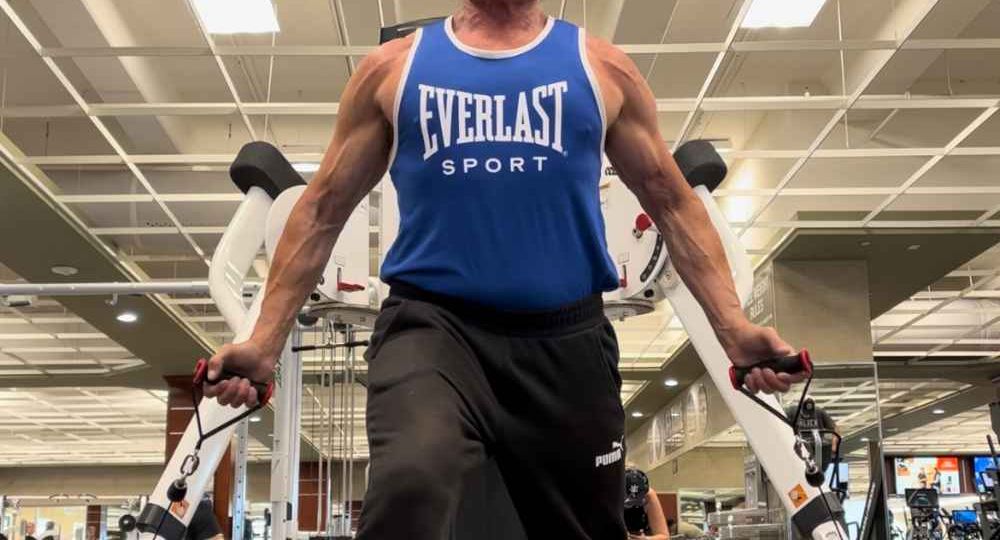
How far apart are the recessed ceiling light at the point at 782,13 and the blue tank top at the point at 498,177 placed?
5.46 metres

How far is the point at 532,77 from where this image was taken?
1.49 metres

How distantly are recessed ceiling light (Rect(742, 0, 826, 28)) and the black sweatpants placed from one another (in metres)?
5.54

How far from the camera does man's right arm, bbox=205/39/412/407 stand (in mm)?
1535

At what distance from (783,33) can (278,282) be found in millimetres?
→ 6523

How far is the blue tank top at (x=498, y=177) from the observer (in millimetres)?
1431

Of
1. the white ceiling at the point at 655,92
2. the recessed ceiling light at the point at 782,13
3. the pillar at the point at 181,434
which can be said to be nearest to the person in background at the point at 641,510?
the white ceiling at the point at 655,92

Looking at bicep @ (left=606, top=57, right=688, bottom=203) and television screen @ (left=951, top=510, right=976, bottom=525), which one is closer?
bicep @ (left=606, top=57, right=688, bottom=203)

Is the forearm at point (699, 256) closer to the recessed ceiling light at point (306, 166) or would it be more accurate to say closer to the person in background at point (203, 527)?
the person in background at point (203, 527)

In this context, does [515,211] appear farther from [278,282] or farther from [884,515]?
[884,515]

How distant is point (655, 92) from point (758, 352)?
6814 millimetres

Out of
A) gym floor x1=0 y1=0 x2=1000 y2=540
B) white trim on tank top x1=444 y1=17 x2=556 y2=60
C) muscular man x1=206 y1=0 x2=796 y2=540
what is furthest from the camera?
gym floor x1=0 y1=0 x2=1000 y2=540

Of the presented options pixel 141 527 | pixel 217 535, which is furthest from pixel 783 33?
pixel 141 527

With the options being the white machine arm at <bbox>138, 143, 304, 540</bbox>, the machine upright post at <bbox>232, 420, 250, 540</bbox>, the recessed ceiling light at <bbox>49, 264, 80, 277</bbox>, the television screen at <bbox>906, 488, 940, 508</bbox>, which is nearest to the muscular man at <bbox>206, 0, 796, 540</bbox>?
the white machine arm at <bbox>138, 143, 304, 540</bbox>

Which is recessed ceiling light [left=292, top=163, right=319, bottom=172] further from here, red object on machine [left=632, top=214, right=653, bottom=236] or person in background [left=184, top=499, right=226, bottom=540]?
red object on machine [left=632, top=214, right=653, bottom=236]
